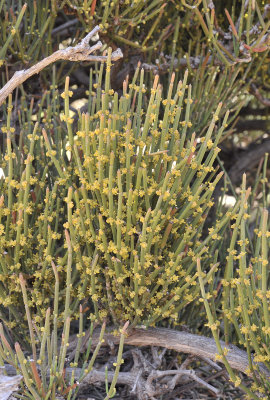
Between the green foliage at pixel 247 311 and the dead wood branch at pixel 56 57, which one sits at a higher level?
the dead wood branch at pixel 56 57

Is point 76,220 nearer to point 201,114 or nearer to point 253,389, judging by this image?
point 253,389

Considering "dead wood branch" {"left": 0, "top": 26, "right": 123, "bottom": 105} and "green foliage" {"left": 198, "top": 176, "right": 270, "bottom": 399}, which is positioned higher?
"dead wood branch" {"left": 0, "top": 26, "right": 123, "bottom": 105}

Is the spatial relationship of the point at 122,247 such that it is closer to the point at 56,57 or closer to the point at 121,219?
the point at 121,219

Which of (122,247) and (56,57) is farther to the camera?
(56,57)

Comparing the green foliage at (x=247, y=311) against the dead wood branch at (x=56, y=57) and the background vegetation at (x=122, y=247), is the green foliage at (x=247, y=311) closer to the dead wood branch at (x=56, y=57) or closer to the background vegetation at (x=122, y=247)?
the background vegetation at (x=122, y=247)

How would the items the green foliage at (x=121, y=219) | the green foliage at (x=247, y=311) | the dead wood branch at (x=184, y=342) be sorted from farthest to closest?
the dead wood branch at (x=184, y=342) → the green foliage at (x=121, y=219) → the green foliage at (x=247, y=311)

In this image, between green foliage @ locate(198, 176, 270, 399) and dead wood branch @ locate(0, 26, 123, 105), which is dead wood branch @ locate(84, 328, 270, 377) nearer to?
green foliage @ locate(198, 176, 270, 399)

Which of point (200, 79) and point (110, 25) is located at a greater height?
point (110, 25)

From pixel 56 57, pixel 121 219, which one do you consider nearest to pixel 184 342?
pixel 121 219

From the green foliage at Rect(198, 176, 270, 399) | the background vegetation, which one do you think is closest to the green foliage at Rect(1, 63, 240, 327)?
the background vegetation

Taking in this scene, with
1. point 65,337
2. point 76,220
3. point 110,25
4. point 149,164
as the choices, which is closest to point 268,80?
point 110,25

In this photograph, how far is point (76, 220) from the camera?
4.95ft

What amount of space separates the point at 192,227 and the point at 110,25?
904 mm

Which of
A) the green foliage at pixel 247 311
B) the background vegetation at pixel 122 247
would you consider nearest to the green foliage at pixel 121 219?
the background vegetation at pixel 122 247
